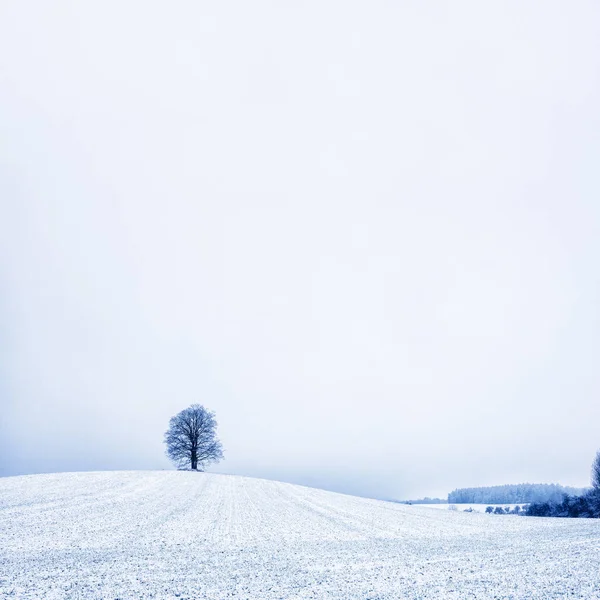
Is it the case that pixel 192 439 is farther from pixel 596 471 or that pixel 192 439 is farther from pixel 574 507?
pixel 596 471

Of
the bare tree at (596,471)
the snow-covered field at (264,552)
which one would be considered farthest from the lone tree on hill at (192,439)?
the bare tree at (596,471)

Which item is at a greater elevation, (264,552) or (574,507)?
(264,552)

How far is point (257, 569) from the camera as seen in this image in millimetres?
13125

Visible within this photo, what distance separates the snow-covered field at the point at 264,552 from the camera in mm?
11188

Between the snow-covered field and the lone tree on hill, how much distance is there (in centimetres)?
2908

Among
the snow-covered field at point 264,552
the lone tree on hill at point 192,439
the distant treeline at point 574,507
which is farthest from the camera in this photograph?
the lone tree on hill at point 192,439

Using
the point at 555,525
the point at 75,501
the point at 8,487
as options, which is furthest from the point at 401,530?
the point at 8,487

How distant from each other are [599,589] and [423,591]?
462cm

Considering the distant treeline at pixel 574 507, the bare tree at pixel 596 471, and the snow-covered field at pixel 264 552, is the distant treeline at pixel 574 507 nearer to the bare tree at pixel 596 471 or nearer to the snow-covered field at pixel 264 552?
the snow-covered field at pixel 264 552

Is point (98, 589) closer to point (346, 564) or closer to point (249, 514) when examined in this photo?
point (346, 564)

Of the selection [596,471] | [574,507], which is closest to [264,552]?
[574,507]

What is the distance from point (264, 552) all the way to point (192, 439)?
45.1 metres

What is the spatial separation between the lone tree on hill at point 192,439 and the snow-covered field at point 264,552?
29.1 m

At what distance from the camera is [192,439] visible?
57.8 metres
